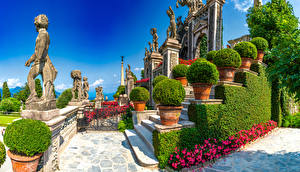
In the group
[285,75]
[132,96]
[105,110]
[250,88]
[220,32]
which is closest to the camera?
[285,75]

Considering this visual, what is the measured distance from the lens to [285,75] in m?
2.89

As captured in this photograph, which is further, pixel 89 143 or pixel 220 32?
pixel 220 32

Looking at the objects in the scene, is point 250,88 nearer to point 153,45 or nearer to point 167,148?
point 167,148

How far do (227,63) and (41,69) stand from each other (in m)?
6.24

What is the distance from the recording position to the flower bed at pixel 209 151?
3633mm

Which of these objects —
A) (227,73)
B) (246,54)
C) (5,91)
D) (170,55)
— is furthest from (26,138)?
(5,91)

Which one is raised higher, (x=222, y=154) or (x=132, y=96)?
(x=132, y=96)

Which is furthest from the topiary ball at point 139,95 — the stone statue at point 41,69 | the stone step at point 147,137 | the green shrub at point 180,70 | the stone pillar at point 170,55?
the stone statue at point 41,69

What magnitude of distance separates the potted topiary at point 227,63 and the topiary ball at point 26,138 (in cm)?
597

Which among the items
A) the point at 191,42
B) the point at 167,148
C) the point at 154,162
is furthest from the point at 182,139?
the point at 191,42

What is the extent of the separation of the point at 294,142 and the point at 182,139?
5612 mm

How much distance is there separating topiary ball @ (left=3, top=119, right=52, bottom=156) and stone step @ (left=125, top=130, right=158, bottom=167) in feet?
8.44

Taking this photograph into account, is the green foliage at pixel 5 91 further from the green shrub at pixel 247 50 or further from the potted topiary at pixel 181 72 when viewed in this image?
the green shrub at pixel 247 50

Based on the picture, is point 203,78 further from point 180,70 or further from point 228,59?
point 180,70
